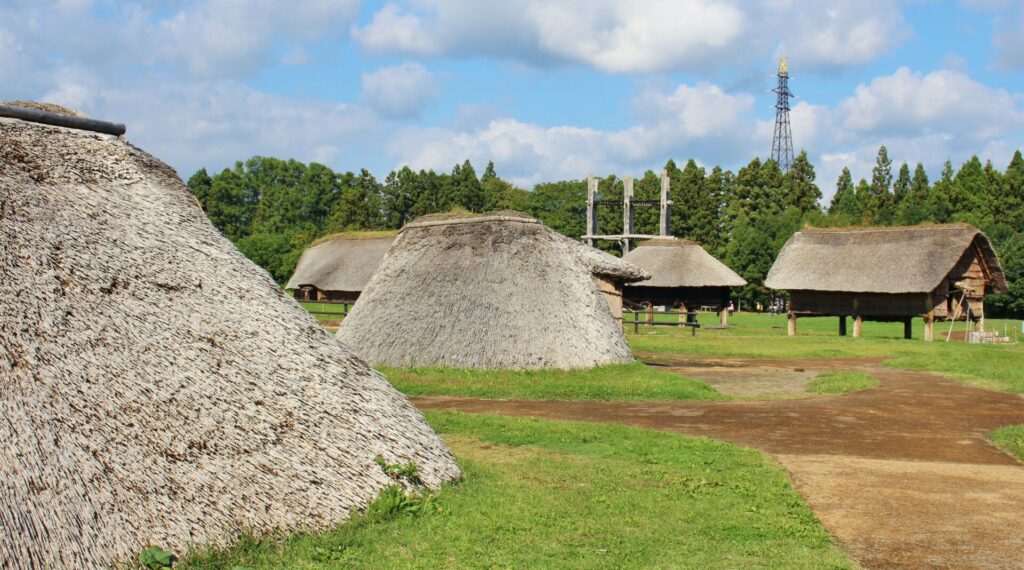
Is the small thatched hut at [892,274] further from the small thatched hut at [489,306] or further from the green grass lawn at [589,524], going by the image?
the green grass lawn at [589,524]

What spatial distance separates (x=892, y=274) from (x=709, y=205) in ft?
119

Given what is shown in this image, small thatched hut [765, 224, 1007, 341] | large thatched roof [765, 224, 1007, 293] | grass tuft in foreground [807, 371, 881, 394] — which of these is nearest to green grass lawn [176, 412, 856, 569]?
grass tuft in foreground [807, 371, 881, 394]

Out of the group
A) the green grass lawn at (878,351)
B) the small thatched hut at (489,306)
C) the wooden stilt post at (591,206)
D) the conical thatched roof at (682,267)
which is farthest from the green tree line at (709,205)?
the small thatched hut at (489,306)

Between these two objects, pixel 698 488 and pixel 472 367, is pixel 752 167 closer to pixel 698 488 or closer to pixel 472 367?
pixel 472 367

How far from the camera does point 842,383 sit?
56.6ft

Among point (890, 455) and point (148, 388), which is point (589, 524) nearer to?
point (148, 388)

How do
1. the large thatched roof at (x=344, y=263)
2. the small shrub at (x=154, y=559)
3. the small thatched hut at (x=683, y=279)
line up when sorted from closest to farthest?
the small shrub at (x=154, y=559) → the small thatched hut at (x=683, y=279) → the large thatched roof at (x=344, y=263)

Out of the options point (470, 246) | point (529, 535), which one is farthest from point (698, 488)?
point (470, 246)

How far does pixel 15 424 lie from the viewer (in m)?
5.38

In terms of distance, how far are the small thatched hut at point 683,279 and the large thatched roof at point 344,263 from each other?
12414mm

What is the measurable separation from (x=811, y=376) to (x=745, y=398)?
15.7ft

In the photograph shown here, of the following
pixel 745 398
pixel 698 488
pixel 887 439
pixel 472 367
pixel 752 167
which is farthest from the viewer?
pixel 752 167

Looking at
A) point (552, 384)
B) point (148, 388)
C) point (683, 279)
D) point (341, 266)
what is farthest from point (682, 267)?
point (148, 388)

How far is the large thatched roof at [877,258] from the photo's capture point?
31.6m
